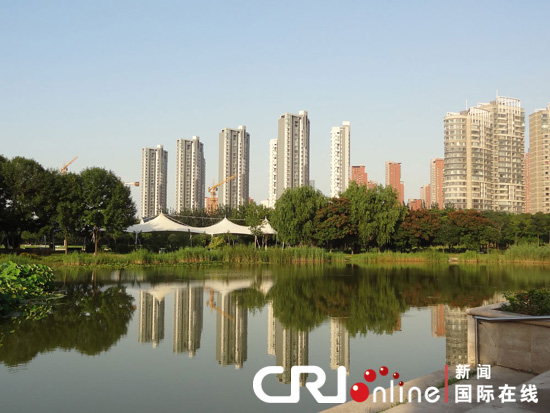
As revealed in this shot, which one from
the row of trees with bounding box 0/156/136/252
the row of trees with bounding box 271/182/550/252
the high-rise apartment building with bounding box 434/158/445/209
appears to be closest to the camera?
the row of trees with bounding box 0/156/136/252

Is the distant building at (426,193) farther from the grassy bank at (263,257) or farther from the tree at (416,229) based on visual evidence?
the grassy bank at (263,257)

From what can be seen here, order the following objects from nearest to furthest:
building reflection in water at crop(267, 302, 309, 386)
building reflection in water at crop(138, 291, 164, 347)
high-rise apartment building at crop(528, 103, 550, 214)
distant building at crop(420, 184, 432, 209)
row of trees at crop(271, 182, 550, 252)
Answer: building reflection in water at crop(267, 302, 309, 386), building reflection in water at crop(138, 291, 164, 347), row of trees at crop(271, 182, 550, 252), high-rise apartment building at crop(528, 103, 550, 214), distant building at crop(420, 184, 432, 209)

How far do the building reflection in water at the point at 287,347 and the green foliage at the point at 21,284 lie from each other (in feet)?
22.8

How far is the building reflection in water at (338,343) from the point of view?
8.34 metres

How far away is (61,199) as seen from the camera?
3688 cm

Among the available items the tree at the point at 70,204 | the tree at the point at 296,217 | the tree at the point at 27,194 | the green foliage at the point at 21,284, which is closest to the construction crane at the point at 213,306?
the green foliage at the point at 21,284

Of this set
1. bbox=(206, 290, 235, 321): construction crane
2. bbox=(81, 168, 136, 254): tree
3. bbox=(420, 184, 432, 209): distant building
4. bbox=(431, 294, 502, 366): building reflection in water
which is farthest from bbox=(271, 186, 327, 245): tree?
bbox=(420, 184, 432, 209): distant building

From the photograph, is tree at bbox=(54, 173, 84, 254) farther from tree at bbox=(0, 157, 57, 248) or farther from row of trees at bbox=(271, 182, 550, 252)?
row of trees at bbox=(271, 182, 550, 252)

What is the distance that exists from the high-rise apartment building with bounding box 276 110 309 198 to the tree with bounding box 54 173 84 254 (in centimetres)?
6770

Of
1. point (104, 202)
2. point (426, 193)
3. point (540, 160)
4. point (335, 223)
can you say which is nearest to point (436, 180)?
point (426, 193)

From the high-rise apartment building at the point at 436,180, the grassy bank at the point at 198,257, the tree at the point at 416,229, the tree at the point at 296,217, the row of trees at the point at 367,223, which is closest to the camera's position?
the grassy bank at the point at 198,257

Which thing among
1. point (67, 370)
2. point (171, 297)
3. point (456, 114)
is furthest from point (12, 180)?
point (456, 114)

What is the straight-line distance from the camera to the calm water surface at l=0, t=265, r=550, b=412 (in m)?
6.73

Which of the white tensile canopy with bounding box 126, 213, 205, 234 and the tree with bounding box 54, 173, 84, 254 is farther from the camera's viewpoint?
the white tensile canopy with bounding box 126, 213, 205, 234
